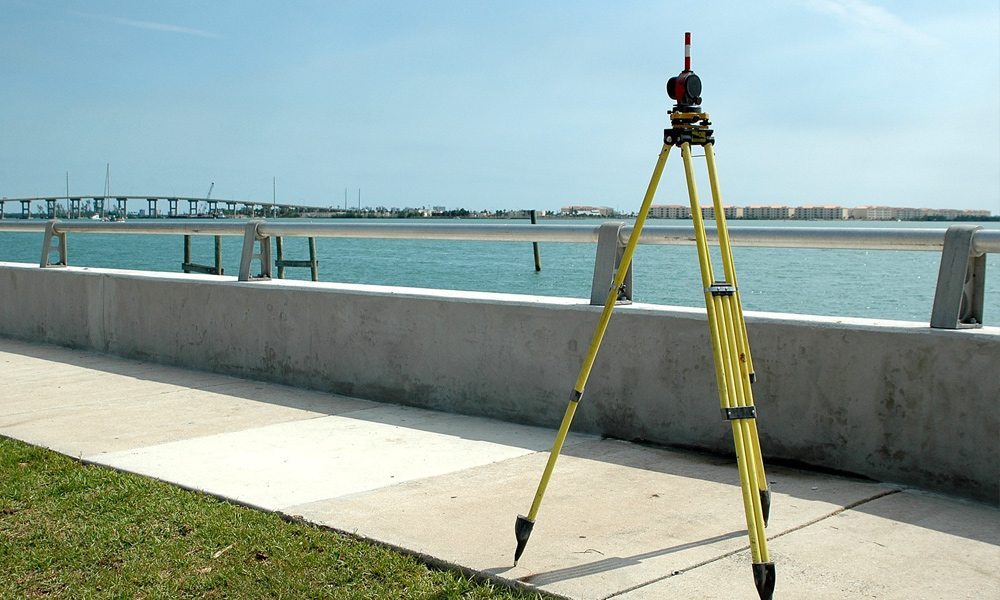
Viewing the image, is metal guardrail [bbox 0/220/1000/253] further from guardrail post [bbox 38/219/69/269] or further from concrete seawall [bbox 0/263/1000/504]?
guardrail post [bbox 38/219/69/269]

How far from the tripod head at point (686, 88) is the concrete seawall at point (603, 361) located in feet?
6.84

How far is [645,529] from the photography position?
4.79m

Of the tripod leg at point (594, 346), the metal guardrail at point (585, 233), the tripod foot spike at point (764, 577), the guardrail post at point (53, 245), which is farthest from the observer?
the guardrail post at point (53, 245)

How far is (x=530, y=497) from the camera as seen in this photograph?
17.5 ft

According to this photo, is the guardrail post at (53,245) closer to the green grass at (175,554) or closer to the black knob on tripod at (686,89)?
the green grass at (175,554)

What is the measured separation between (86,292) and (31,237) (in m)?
174

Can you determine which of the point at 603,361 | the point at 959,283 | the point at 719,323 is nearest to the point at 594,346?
the point at 719,323

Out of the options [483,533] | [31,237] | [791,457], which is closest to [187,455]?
[483,533]

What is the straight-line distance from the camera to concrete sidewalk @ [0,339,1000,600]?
4219 millimetres

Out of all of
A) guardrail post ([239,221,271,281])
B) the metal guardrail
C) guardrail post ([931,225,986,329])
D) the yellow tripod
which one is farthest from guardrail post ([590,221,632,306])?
guardrail post ([239,221,271,281])

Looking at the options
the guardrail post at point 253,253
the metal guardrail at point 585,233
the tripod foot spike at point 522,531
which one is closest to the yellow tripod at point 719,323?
the tripod foot spike at point 522,531

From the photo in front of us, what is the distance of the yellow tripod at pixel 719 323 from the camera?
3.69 m

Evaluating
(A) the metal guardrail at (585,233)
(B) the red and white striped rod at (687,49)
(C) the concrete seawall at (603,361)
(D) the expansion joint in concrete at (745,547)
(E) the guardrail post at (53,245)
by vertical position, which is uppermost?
(B) the red and white striped rod at (687,49)

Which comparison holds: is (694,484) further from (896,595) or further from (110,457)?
(110,457)
